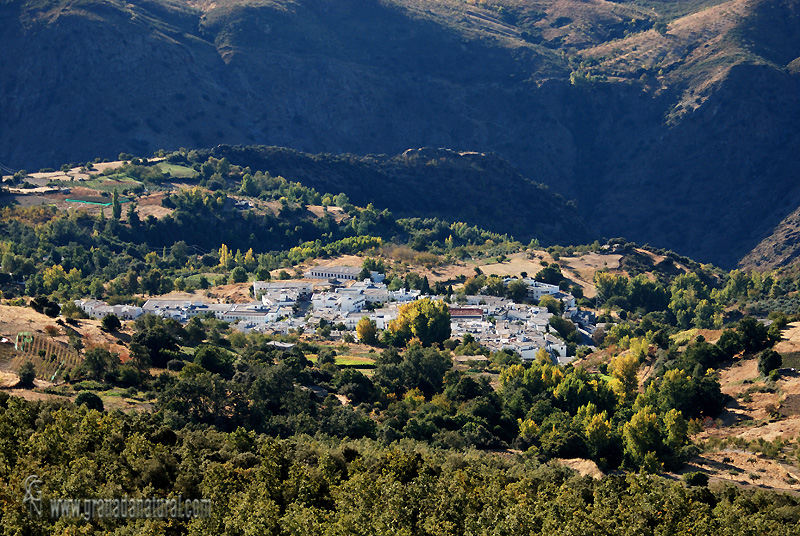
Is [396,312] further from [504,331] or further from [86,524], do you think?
[86,524]

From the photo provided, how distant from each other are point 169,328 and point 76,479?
43.0m

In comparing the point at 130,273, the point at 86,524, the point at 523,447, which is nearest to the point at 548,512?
the point at 86,524

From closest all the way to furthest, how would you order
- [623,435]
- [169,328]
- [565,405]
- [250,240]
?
1. [623,435]
2. [565,405]
3. [169,328]
4. [250,240]

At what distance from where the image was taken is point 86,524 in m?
37.9

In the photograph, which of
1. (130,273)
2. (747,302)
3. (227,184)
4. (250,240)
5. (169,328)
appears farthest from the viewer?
(227,184)
